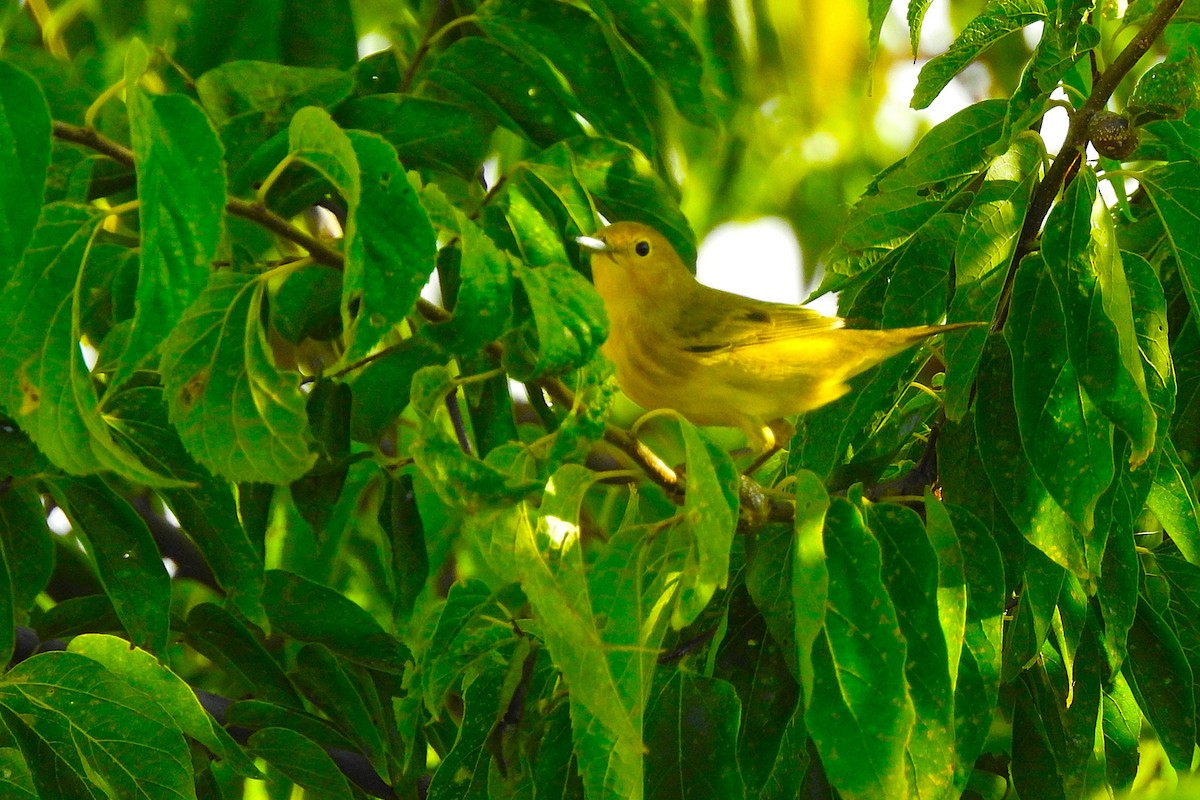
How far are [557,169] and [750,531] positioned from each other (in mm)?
625

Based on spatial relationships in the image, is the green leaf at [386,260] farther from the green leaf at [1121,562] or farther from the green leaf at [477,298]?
the green leaf at [1121,562]

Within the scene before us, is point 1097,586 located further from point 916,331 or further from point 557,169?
point 557,169

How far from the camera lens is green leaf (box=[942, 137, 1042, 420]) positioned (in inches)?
72.2

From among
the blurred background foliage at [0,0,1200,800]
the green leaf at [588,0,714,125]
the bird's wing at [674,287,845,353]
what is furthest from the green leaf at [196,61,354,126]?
the bird's wing at [674,287,845,353]

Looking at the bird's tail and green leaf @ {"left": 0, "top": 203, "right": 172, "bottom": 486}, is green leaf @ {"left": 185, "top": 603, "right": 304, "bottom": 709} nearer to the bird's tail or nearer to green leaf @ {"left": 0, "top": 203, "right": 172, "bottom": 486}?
green leaf @ {"left": 0, "top": 203, "right": 172, "bottom": 486}

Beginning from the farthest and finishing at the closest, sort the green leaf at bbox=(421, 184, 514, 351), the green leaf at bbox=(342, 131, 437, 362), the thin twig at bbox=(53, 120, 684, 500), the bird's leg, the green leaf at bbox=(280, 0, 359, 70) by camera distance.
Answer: the bird's leg
the green leaf at bbox=(280, 0, 359, 70)
the thin twig at bbox=(53, 120, 684, 500)
the green leaf at bbox=(421, 184, 514, 351)
the green leaf at bbox=(342, 131, 437, 362)

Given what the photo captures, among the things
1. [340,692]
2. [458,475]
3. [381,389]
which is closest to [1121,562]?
[458,475]

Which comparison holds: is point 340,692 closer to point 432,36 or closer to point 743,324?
point 432,36

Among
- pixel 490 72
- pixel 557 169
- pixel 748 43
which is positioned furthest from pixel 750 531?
pixel 748 43

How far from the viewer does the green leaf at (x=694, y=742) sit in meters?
1.75

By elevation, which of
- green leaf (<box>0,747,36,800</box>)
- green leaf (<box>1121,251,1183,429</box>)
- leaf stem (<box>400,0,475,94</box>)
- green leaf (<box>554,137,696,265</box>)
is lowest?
green leaf (<box>0,747,36,800</box>)

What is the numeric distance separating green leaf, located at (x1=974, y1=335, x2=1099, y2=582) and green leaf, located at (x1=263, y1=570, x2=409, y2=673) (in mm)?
1139

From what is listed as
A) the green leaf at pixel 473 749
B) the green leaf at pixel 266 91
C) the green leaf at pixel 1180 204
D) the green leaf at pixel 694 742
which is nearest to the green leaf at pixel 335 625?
the green leaf at pixel 473 749

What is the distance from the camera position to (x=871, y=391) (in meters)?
2.13
